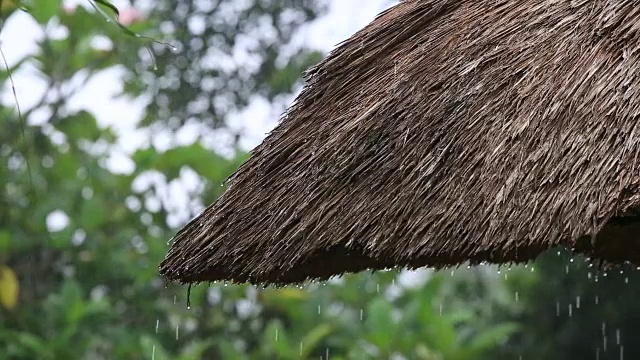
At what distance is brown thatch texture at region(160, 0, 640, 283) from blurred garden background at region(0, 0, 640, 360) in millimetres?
2136

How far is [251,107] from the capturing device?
209 inches

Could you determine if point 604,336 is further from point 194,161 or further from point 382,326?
point 194,161

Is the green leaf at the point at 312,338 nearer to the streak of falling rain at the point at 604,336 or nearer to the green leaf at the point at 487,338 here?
the green leaf at the point at 487,338

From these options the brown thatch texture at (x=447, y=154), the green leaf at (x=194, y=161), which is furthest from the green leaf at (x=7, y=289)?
the brown thatch texture at (x=447, y=154)

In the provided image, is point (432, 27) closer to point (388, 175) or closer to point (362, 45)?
point (362, 45)

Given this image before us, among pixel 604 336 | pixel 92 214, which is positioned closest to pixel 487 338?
pixel 604 336

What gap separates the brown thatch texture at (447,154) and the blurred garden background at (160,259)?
84.1 inches

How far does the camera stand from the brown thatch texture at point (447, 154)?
1532mm

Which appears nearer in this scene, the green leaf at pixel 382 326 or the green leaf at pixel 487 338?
the green leaf at pixel 382 326

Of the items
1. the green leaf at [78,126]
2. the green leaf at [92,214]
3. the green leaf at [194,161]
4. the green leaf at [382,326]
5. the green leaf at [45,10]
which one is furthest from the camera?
the green leaf at [78,126]

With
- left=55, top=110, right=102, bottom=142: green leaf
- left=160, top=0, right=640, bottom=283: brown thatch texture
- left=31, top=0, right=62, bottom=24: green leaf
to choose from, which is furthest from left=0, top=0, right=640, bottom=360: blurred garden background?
left=160, top=0, right=640, bottom=283: brown thatch texture

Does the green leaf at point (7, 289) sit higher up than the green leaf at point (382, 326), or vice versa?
the green leaf at point (7, 289)

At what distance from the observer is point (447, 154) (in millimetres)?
1727

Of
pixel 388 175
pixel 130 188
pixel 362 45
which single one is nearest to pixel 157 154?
pixel 130 188
